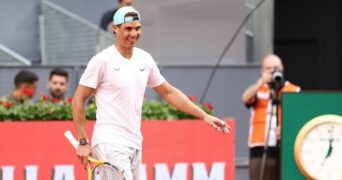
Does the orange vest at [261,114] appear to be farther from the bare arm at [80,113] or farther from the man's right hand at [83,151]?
the man's right hand at [83,151]

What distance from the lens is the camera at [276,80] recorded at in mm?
13000

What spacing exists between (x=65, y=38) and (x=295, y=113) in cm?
476

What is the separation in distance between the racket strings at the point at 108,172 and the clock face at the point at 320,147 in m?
3.66

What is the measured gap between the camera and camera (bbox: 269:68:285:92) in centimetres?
1300

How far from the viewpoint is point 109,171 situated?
868 centimetres

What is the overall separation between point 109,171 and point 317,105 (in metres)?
4.01

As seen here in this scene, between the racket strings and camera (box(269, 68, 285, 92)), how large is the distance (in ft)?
15.2

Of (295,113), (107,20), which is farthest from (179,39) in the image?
(295,113)

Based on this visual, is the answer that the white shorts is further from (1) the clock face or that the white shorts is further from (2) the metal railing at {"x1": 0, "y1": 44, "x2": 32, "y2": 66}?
(2) the metal railing at {"x1": 0, "y1": 44, "x2": 32, "y2": 66}

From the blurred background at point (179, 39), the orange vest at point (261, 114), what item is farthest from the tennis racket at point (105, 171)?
the blurred background at point (179, 39)

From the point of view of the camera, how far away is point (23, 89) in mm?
12945

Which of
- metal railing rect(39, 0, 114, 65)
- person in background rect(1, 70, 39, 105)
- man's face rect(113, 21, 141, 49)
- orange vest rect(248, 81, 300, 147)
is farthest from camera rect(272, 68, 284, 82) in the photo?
man's face rect(113, 21, 141, 49)

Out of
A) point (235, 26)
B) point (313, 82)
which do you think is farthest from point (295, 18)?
point (235, 26)

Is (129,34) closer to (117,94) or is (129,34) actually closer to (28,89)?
(117,94)
